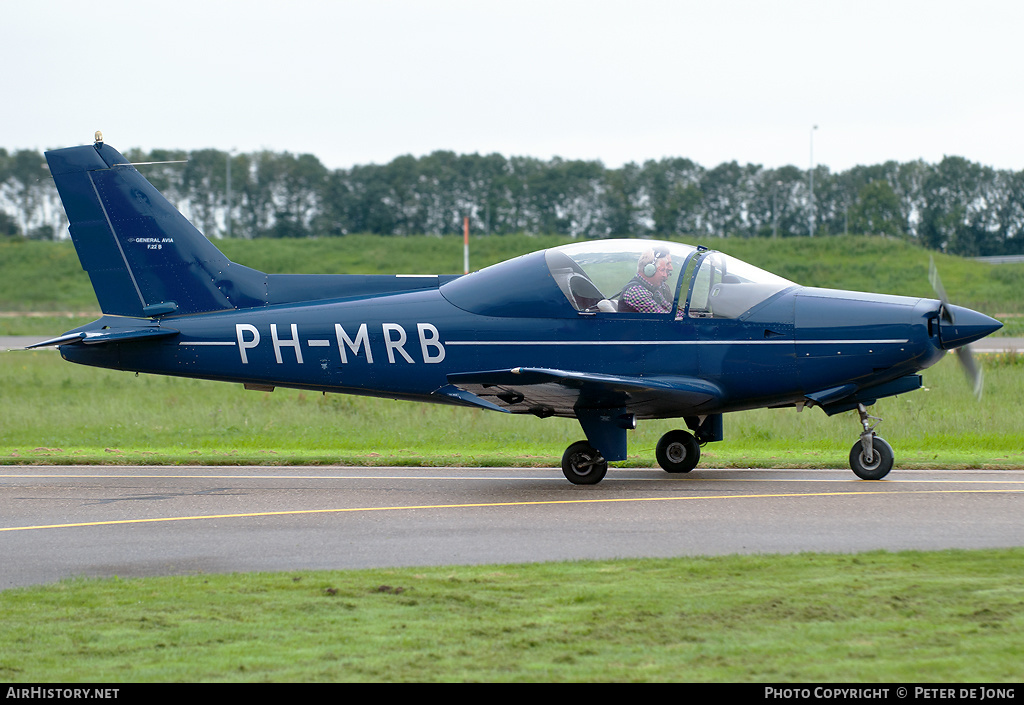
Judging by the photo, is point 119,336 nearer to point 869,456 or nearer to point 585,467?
point 585,467

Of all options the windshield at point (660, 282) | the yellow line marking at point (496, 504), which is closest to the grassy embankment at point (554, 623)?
the yellow line marking at point (496, 504)

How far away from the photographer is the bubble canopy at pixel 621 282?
11.7 metres

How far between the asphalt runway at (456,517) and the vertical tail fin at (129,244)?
2.24 meters

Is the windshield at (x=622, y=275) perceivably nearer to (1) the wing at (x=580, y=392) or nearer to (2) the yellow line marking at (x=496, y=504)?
(1) the wing at (x=580, y=392)

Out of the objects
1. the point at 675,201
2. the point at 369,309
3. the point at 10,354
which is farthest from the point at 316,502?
the point at 675,201

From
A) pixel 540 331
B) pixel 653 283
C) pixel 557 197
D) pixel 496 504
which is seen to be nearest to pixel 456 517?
pixel 496 504

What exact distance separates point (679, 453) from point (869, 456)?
2.24 metres

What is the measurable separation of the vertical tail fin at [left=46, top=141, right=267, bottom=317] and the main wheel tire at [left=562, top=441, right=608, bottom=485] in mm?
4693

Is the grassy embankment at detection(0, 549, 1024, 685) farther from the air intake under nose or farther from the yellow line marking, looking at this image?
the air intake under nose

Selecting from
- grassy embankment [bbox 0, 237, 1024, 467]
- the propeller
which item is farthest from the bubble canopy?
grassy embankment [bbox 0, 237, 1024, 467]

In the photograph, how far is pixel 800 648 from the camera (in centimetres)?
525

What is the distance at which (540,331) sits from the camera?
12.1m

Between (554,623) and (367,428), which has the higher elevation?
(554,623)

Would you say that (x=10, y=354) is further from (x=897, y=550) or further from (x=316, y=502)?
(x=897, y=550)
